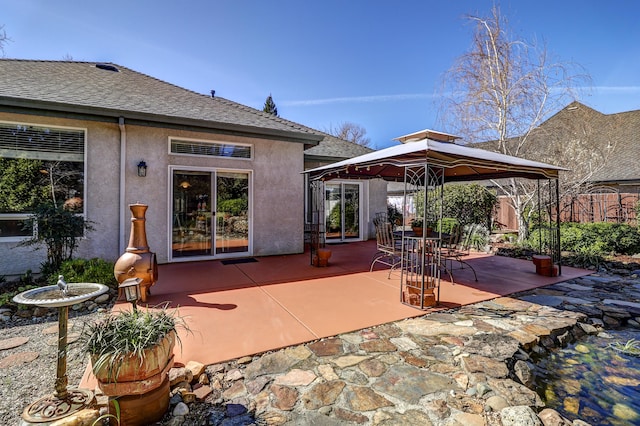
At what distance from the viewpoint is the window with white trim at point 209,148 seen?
23.8 ft

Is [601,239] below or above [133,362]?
above

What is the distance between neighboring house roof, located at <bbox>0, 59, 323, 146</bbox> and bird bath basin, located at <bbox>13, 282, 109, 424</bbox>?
206 inches

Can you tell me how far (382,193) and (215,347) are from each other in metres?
9.44

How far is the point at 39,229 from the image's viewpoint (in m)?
5.08

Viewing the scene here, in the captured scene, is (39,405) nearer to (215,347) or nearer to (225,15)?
(215,347)

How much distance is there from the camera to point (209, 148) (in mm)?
7574

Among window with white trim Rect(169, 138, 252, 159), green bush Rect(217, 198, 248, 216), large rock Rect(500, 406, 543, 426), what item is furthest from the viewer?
green bush Rect(217, 198, 248, 216)

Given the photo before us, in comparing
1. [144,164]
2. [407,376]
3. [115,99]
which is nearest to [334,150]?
[144,164]

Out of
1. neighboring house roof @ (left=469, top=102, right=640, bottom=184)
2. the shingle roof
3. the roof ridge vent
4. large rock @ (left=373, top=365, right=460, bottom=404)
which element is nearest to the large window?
the roof ridge vent

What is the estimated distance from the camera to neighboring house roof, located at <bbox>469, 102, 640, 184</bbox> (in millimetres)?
10797

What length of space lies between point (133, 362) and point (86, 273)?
165 inches

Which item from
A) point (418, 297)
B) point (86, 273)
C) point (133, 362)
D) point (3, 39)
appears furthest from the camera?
point (3, 39)

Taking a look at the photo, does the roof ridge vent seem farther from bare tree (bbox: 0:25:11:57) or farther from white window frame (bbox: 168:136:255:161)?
white window frame (bbox: 168:136:255:161)

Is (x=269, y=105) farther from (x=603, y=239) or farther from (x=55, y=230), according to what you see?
(x=603, y=239)
